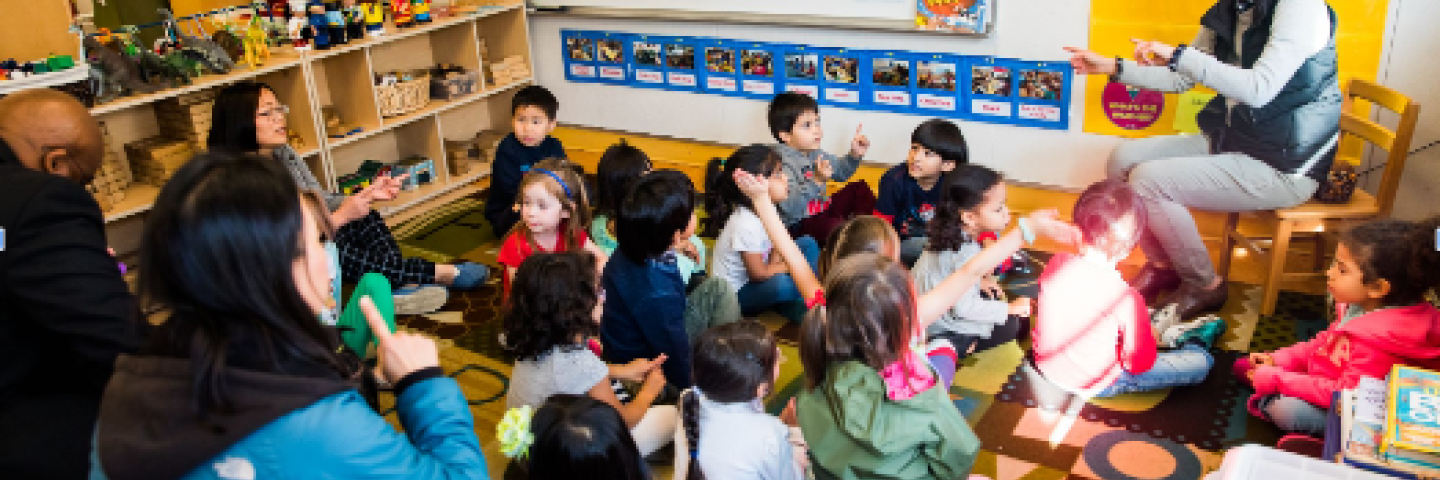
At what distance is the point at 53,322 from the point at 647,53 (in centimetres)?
363

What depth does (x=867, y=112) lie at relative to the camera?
4801mm

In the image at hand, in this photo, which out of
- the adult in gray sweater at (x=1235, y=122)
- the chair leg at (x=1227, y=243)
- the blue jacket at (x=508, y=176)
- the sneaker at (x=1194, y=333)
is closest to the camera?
the sneaker at (x=1194, y=333)

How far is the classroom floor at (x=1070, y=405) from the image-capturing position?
2.87 m

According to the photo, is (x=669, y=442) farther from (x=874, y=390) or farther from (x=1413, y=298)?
(x=1413, y=298)

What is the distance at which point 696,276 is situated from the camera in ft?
12.5

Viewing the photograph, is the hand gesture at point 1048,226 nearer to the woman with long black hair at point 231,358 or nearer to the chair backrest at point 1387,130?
the chair backrest at point 1387,130

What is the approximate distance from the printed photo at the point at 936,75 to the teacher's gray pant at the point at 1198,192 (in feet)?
3.28

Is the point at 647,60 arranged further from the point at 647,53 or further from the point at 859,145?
the point at 859,145

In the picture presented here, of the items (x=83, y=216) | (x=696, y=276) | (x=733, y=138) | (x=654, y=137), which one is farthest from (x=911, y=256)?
(x=83, y=216)

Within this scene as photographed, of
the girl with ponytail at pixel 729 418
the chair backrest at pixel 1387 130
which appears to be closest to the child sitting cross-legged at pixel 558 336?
the girl with ponytail at pixel 729 418

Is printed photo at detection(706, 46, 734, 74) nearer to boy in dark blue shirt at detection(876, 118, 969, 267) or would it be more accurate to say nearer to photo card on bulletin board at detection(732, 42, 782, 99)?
photo card on bulletin board at detection(732, 42, 782, 99)

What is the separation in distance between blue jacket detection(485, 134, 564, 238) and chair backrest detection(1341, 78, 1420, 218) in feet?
9.92

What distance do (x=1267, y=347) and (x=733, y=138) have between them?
8.67 feet

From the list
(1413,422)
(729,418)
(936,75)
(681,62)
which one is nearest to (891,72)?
(936,75)
